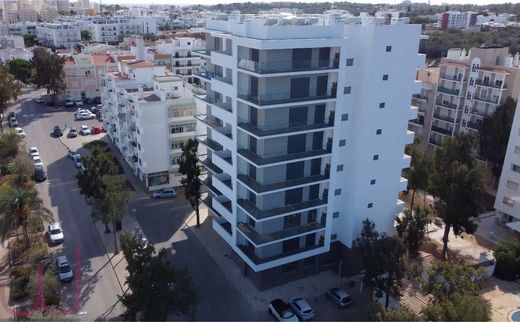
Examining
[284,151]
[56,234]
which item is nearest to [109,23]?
[56,234]

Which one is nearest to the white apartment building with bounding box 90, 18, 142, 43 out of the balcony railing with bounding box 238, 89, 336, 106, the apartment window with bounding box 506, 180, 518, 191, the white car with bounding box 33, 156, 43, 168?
the white car with bounding box 33, 156, 43, 168

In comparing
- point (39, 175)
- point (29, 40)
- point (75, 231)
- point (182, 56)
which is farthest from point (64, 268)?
point (29, 40)

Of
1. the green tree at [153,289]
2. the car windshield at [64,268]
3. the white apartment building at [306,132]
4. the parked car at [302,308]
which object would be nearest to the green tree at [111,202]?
the car windshield at [64,268]

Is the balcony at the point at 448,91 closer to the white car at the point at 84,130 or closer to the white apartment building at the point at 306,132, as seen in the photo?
the white apartment building at the point at 306,132

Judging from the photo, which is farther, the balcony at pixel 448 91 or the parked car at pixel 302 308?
the balcony at pixel 448 91

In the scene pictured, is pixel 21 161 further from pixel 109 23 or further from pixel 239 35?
pixel 109 23

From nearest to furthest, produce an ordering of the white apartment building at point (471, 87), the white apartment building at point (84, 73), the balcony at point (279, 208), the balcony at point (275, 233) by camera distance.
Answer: the balcony at point (279, 208)
the balcony at point (275, 233)
the white apartment building at point (471, 87)
the white apartment building at point (84, 73)

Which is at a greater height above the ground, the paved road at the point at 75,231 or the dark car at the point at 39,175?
the dark car at the point at 39,175
